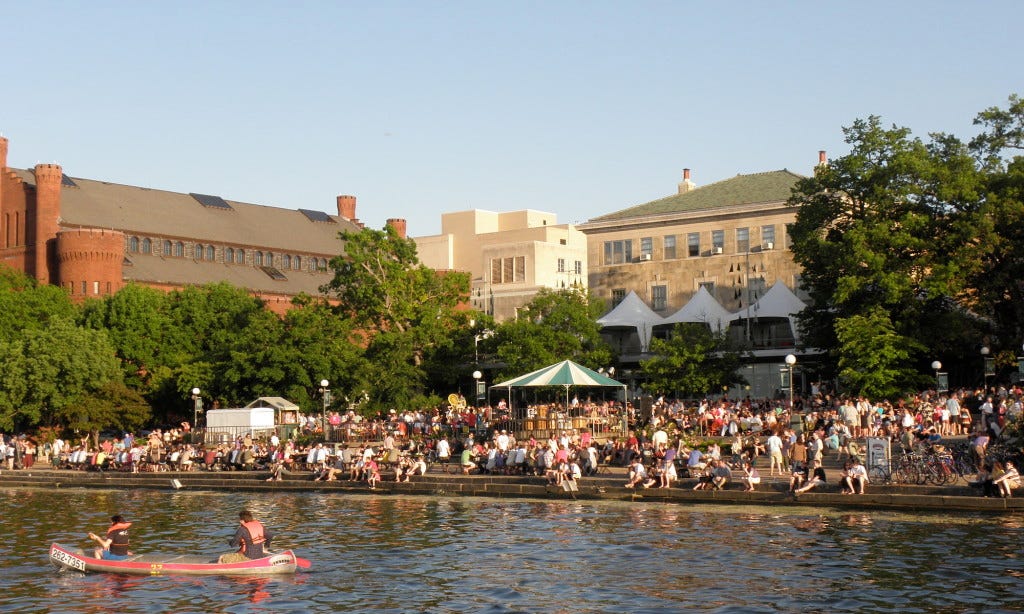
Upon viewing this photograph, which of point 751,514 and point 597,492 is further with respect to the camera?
point 597,492

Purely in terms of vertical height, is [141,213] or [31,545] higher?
[141,213]

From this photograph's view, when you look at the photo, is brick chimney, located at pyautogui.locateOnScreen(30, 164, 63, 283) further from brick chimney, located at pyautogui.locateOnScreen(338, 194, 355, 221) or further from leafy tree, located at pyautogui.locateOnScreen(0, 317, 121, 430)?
brick chimney, located at pyautogui.locateOnScreen(338, 194, 355, 221)

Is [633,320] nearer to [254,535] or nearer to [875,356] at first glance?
[875,356]

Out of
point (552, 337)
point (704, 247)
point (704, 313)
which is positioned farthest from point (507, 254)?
point (552, 337)

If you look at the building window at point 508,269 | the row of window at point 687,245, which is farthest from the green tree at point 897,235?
the building window at point 508,269

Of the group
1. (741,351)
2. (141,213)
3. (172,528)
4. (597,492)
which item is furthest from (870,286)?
(141,213)

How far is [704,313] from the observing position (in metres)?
68.1

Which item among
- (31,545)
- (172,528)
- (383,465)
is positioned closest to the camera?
(31,545)

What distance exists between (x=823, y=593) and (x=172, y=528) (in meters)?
20.3

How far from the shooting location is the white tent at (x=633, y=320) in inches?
2785

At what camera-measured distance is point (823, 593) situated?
79.5 ft

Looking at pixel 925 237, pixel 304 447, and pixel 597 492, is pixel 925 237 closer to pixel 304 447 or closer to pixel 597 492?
pixel 597 492

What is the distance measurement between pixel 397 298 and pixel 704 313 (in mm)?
16982

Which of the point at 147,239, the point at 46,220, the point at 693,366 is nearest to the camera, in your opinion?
the point at 693,366
